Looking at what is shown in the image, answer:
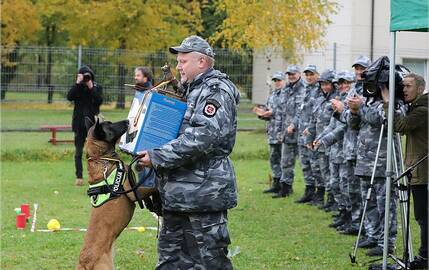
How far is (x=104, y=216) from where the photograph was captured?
21.1 ft

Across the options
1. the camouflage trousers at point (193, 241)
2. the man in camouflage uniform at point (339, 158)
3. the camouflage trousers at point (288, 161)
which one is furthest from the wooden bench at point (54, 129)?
the camouflage trousers at point (193, 241)

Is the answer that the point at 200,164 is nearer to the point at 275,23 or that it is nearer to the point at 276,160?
the point at 276,160

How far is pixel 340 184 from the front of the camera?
10484 millimetres

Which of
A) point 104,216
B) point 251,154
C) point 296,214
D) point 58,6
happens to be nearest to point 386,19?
point 251,154

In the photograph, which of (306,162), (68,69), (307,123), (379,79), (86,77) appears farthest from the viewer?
(68,69)

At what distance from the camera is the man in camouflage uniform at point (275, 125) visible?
43.8ft

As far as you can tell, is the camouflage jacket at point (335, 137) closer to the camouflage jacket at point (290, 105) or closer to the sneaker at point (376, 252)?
the sneaker at point (376, 252)

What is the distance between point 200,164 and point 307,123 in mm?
6537

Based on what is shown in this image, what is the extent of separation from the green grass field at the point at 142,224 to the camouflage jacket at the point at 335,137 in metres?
0.99

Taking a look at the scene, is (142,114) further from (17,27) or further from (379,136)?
(17,27)

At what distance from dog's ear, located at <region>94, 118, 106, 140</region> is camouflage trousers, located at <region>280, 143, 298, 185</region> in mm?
6838

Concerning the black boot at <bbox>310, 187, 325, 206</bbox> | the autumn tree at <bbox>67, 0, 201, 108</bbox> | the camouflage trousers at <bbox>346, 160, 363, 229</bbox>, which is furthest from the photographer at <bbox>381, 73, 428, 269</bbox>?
the autumn tree at <bbox>67, 0, 201, 108</bbox>

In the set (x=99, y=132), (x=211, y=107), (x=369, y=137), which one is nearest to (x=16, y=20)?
(x=369, y=137)

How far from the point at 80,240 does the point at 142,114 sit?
13.1 feet
